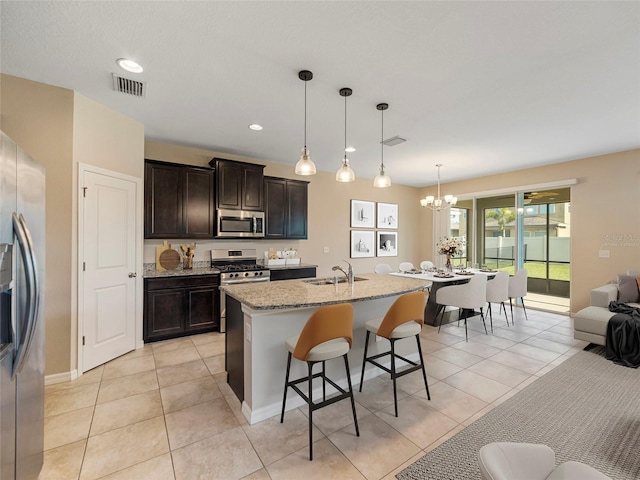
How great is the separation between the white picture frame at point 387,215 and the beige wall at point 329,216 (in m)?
0.13

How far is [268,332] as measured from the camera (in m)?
2.28

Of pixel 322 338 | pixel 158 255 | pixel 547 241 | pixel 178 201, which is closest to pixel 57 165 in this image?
pixel 178 201

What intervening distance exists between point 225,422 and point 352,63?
121 inches

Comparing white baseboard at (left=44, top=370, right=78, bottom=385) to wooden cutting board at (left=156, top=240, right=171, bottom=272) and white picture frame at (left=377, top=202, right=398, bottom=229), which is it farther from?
white picture frame at (left=377, top=202, right=398, bottom=229)

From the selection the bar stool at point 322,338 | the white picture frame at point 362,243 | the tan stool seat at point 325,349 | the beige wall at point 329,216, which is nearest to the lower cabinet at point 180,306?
the beige wall at point 329,216

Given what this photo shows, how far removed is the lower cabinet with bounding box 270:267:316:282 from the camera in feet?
15.4

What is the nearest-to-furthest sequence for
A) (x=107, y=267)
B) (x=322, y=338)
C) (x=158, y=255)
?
(x=322, y=338)
(x=107, y=267)
(x=158, y=255)

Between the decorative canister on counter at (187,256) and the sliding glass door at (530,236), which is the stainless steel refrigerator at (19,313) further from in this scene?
the sliding glass door at (530,236)

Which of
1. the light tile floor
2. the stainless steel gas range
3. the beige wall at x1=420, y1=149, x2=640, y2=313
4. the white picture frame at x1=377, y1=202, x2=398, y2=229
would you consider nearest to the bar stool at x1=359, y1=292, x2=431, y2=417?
the light tile floor

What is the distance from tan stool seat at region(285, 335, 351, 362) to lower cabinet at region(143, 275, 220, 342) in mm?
2349

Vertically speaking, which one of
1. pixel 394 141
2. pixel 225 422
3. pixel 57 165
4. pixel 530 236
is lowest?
pixel 225 422

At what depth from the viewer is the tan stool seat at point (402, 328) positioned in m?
2.37

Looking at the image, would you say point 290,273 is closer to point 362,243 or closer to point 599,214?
point 362,243

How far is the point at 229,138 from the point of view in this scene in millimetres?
4125
